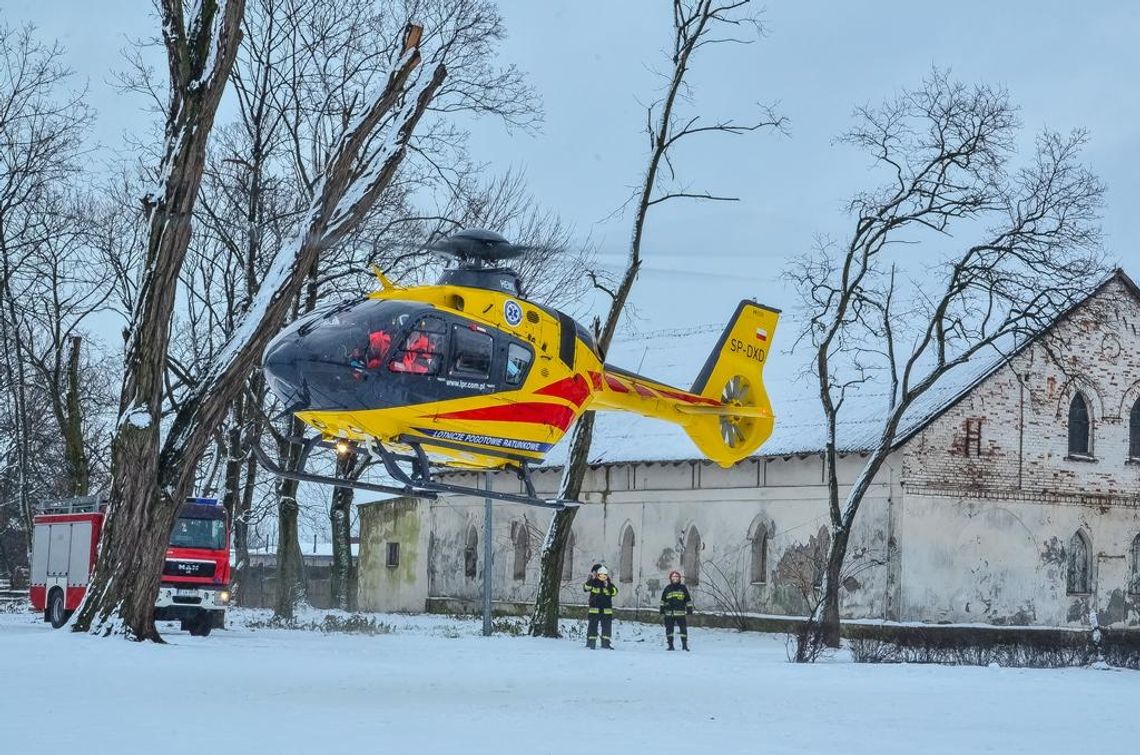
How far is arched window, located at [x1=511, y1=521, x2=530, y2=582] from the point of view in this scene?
47000 mm

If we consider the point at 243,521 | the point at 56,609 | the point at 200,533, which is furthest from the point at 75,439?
the point at 200,533

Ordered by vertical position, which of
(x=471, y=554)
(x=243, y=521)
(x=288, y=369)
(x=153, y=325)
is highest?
(x=153, y=325)

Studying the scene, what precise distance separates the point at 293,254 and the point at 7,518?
4606 centimetres

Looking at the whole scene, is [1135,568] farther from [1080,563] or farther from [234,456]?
[234,456]

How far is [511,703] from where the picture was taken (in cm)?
→ 1633

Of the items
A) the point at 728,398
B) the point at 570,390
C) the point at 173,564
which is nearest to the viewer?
the point at 570,390

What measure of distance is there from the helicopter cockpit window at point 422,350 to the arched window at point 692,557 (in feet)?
82.2

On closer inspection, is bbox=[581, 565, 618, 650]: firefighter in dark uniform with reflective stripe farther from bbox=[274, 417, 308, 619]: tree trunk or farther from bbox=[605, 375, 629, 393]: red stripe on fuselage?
bbox=[274, 417, 308, 619]: tree trunk

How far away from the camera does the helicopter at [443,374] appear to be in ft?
A: 55.1

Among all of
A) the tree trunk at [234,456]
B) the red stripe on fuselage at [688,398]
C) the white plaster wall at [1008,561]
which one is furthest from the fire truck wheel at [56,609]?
the white plaster wall at [1008,561]

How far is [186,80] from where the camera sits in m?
20.6

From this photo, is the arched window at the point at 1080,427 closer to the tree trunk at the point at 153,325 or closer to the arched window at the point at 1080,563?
the arched window at the point at 1080,563

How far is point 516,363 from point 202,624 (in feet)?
46.1

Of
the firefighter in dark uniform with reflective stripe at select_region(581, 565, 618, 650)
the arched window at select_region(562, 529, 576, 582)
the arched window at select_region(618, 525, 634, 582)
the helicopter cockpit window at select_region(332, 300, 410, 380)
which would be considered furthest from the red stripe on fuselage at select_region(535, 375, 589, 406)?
the arched window at select_region(562, 529, 576, 582)
